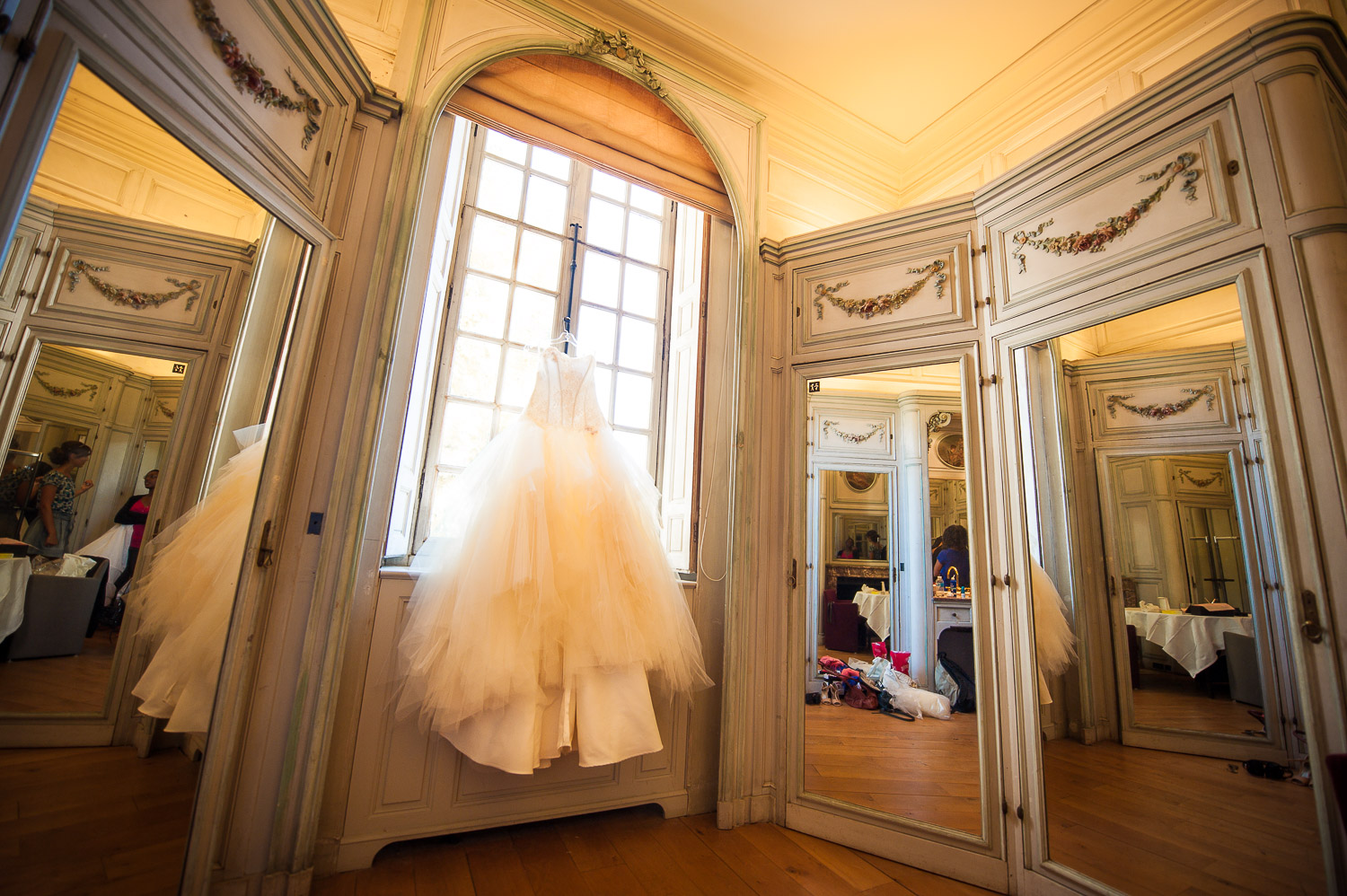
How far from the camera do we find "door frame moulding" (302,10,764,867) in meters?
1.71

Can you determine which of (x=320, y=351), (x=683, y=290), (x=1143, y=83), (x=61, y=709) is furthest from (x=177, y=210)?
(x=1143, y=83)

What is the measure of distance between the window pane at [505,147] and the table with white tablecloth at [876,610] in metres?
2.54

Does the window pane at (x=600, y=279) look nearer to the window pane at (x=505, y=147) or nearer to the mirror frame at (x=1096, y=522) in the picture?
the window pane at (x=505, y=147)

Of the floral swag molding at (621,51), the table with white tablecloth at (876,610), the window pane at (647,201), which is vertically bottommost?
the table with white tablecloth at (876,610)

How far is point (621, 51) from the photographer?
7.89 ft

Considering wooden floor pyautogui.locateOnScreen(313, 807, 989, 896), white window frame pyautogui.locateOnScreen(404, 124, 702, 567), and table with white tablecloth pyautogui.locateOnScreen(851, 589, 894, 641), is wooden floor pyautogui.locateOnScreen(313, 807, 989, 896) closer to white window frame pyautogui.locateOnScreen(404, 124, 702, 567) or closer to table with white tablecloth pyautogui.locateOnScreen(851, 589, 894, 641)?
table with white tablecloth pyautogui.locateOnScreen(851, 589, 894, 641)

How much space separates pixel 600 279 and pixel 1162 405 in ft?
7.50

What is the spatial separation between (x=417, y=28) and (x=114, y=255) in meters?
1.51

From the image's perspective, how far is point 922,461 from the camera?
220 centimetres

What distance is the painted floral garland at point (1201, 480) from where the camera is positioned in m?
1.58

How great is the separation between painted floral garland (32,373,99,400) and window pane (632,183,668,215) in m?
2.37

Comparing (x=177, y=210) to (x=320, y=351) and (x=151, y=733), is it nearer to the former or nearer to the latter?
(x=320, y=351)

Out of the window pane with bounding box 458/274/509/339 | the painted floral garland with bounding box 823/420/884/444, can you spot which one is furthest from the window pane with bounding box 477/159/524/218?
the painted floral garland with bounding box 823/420/884/444

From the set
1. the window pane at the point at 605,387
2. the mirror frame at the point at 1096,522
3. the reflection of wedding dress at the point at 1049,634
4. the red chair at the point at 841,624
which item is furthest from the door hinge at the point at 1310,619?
the window pane at the point at 605,387
